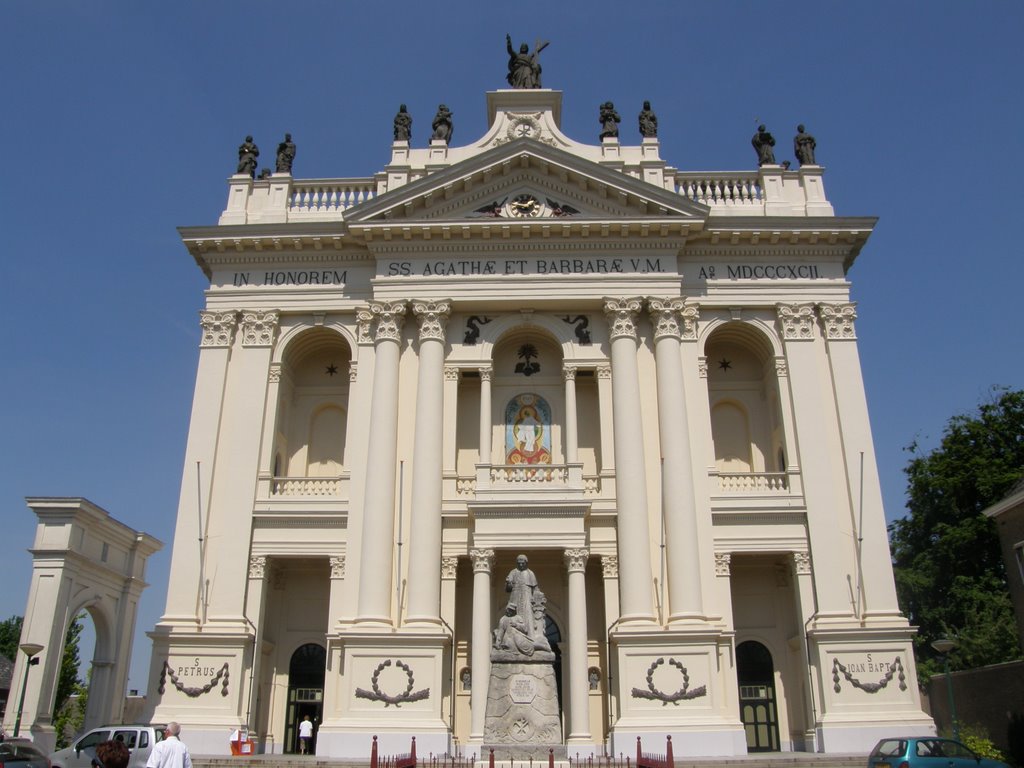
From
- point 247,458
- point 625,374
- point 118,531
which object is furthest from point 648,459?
point 118,531

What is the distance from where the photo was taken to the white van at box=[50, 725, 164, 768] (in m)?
20.9

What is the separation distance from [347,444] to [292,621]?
639 cm

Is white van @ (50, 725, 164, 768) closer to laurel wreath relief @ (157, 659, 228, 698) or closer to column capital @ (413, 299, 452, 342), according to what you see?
laurel wreath relief @ (157, 659, 228, 698)

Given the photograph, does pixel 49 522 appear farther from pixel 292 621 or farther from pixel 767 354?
pixel 767 354

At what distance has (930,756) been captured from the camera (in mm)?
18391

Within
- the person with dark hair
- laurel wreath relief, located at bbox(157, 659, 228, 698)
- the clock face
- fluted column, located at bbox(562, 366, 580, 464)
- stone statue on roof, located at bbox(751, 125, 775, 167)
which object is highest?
stone statue on roof, located at bbox(751, 125, 775, 167)

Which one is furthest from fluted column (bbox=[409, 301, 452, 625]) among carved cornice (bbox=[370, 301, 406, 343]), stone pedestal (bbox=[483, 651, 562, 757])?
stone pedestal (bbox=[483, 651, 562, 757])

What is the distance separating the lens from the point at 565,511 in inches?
1081

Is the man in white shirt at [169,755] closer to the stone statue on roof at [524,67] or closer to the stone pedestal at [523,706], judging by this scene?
the stone pedestal at [523,706]

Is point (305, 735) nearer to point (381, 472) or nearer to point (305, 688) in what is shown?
point (305, 688)

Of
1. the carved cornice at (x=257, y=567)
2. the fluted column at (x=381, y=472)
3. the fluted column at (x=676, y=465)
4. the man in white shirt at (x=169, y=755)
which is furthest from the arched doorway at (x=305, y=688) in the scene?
the man in white shirt at (x=169, y=755)

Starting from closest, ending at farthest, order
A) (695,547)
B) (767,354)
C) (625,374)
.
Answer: (695,547)
(625,374)
(767,354)

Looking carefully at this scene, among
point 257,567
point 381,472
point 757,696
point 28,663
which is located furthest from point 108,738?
point 757,696

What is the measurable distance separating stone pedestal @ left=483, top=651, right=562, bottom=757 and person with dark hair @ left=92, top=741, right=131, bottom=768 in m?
11.2
